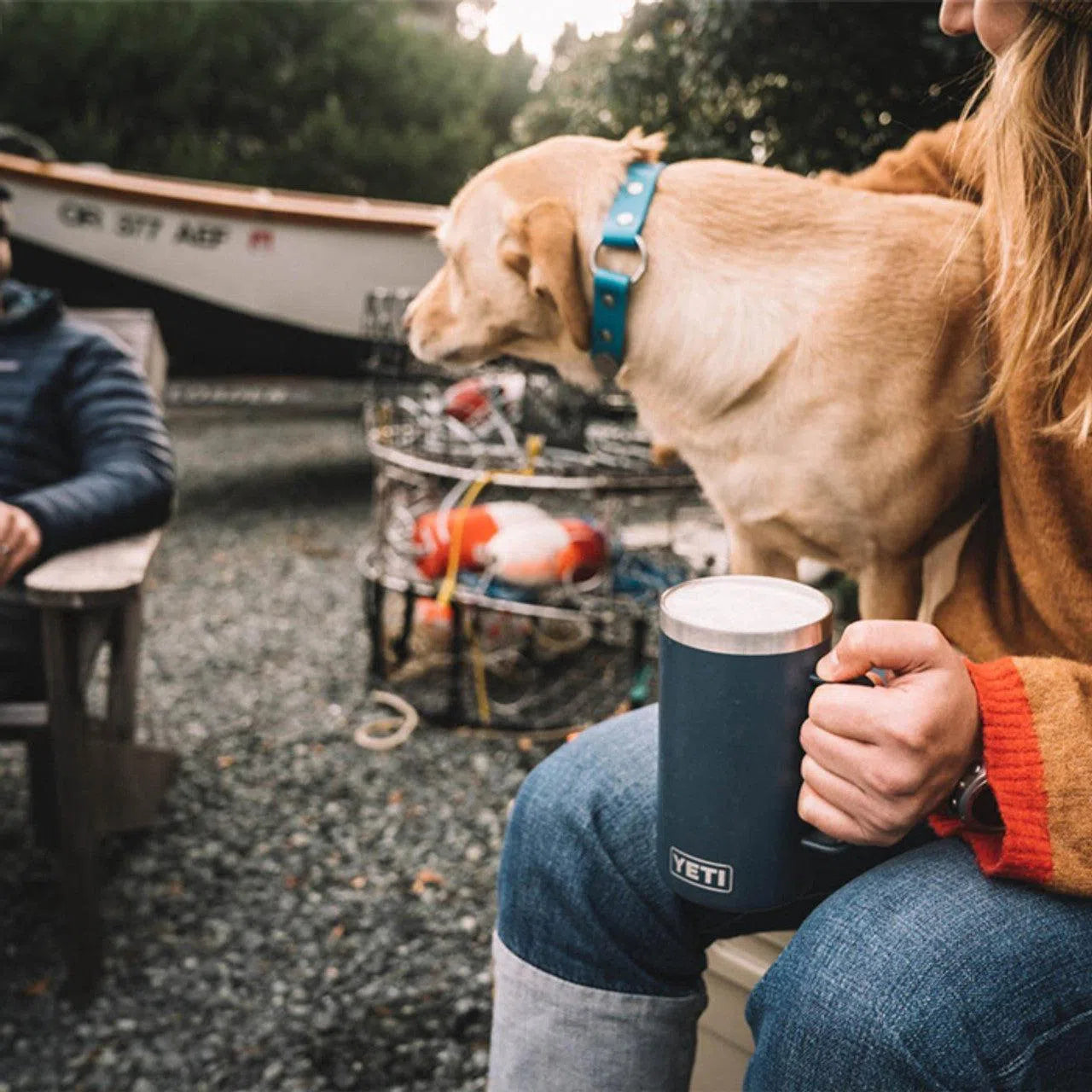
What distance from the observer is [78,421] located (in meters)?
2.14

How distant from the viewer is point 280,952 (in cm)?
197

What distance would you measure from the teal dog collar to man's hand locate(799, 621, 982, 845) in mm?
838

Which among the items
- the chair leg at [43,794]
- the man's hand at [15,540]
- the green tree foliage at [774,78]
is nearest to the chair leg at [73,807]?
the man's hand at [15,540]

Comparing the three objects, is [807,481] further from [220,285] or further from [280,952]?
[220,285]

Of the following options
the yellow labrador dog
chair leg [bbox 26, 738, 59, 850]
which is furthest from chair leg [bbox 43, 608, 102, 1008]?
the yellow labrador dog

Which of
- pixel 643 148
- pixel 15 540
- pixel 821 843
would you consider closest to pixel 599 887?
pixel 821 843

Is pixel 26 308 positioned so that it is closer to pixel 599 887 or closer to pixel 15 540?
pixel 15 540

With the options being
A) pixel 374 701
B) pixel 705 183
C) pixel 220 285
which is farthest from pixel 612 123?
pixel 220 285

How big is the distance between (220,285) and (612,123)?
352 cm

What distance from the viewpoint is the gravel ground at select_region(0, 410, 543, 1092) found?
171 centimetres

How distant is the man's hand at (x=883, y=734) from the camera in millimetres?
700

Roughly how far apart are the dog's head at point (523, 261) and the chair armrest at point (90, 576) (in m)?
0.65

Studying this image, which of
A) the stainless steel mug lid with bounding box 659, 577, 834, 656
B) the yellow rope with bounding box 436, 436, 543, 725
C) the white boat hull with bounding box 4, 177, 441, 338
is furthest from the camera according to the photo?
the white boat hull with bounding box 4, 177, 441, 338

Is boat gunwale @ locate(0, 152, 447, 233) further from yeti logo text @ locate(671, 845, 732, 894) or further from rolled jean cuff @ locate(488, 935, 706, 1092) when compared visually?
yeti logo text @ locate(671, 845, 732, 894)
